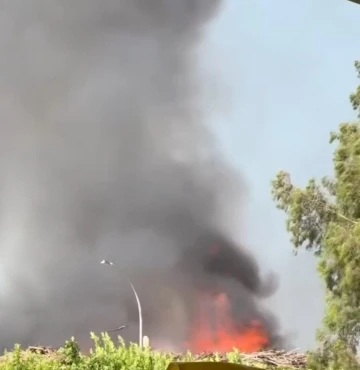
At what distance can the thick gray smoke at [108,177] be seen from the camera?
9.94 feet

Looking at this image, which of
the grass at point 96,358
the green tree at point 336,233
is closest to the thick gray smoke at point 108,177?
the grass at point 96,358

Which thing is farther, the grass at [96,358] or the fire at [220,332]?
the fire at [220,332]

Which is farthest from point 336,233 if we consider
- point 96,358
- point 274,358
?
point 96,358

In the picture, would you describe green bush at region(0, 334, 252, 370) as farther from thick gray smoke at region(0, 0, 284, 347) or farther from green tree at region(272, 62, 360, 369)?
green tree at region(272, 62, 360, 369)

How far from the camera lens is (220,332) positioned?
10.9ft

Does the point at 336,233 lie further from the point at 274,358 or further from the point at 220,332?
the point at 220,332

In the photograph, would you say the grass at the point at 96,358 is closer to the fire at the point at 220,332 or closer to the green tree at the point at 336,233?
the fire at the point at 220,332

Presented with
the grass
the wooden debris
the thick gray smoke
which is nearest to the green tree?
the wooden debris

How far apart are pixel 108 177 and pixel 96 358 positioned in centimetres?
88

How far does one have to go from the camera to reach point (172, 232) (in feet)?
10.8

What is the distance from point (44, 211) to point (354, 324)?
6.01 feet

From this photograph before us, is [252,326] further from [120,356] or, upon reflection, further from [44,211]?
[44,211]

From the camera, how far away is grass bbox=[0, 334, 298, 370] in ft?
9.61

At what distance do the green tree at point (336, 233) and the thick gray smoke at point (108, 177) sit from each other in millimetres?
362
